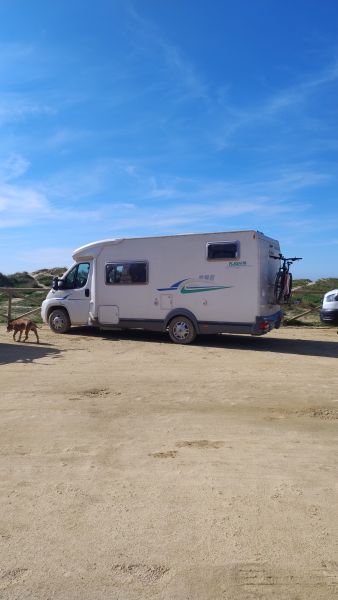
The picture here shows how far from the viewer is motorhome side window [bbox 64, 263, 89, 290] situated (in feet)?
46.0

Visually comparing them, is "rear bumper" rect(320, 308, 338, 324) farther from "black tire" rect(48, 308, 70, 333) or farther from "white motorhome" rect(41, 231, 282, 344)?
"black tire" rect(48, 308, 70, 333)

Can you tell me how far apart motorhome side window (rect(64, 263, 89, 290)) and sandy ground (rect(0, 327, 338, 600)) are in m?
5.91

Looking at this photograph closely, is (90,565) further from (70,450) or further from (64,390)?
(64,390)

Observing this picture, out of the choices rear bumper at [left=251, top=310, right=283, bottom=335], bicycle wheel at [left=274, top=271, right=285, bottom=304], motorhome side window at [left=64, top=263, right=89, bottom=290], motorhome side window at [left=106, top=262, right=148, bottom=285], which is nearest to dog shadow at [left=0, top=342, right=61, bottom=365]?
motorhome side window at [left=64, top=263, right=89, bottom=290]

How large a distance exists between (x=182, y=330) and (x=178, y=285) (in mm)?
1132

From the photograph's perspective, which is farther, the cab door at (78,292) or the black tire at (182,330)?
the cab door at (78,292)

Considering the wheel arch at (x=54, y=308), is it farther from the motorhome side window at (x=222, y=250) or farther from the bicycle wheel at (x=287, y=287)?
the bicycle wheel at (x=287, y=287)

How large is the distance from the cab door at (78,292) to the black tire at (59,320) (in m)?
0.22

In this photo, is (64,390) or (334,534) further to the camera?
(64,390)

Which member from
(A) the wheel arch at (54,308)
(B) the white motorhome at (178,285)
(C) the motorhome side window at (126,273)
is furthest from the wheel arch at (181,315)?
(A) the wheel arch at (54,308)

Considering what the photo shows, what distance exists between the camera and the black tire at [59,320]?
14.4m

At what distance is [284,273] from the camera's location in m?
12.5

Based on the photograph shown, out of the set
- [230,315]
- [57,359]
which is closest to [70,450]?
[57,359]

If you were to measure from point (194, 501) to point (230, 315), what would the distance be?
8227 mm
